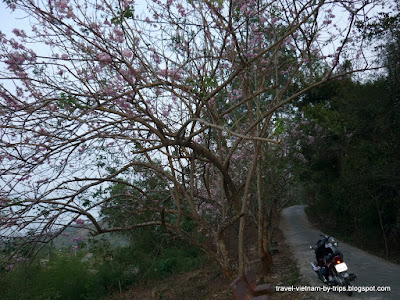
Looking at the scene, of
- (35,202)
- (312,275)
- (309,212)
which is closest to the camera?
(35,202)

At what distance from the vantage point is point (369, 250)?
12.5 metres

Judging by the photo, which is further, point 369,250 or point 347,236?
point 347,236

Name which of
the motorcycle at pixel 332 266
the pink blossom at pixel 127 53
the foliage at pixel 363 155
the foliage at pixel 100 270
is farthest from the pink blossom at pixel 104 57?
the foliage at pixel 363 155

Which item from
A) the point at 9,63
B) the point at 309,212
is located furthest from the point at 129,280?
the point at 309,212

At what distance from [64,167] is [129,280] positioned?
408 inches

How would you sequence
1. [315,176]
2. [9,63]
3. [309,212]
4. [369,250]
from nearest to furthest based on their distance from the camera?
[9,63] → [369,250] → [315,176] → [309,212]

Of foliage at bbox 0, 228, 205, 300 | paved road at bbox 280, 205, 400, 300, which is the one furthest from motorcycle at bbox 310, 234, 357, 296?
foliage at bbox 0, 228, 205, 300

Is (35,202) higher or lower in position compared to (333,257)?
higher

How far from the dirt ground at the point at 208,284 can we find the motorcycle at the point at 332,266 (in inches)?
19.2

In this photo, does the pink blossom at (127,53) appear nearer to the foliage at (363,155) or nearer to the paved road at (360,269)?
the paved road at (360,269)

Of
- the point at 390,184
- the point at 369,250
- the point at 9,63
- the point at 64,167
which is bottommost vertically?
the point at 369,250

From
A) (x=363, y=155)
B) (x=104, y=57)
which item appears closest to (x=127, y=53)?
(x=104, y=57)

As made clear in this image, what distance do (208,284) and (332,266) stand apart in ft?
15.9

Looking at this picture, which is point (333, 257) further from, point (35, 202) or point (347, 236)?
point (347, 236)
